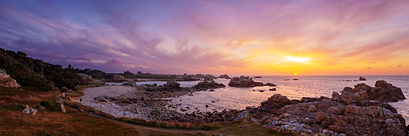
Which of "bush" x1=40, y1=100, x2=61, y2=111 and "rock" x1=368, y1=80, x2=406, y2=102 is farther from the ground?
"bush" x1=40, y1=100, x2=61, y2=111

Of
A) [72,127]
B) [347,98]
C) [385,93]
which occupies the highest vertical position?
[347,98]

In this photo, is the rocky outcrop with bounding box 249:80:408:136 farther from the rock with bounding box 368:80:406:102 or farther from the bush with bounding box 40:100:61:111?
the rock with bounding box 368:80:406:102

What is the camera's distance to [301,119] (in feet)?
61.5

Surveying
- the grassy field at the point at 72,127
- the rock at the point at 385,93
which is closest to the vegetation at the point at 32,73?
the grassy field at the point at 72,127

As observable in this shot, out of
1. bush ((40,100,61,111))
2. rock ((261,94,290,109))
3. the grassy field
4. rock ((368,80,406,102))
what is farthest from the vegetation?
rock ((368,80,406,102))

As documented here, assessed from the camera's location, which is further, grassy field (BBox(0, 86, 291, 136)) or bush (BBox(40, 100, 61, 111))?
bush (BBox(40, 100, 61, 111))

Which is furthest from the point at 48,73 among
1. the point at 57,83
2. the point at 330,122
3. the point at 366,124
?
the point at 366,124

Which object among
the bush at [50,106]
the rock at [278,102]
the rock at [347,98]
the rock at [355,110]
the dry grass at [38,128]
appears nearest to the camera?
the dry grass at [38,128]

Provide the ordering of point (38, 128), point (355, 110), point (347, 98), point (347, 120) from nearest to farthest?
point (38, 128) → point (347, 120) → point (355, 110) → point (347, 98)

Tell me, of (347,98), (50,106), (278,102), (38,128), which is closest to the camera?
(38,128)

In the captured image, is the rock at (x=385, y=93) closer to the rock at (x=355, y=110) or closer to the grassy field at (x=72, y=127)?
the rock at (x=355, y=110)

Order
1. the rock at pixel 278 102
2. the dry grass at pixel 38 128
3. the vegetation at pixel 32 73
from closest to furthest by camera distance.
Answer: the dry grass at pixel 38 128, the vegetation at pixel 32 73, the rock at pixel 278 102

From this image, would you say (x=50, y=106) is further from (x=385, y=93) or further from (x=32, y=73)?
(x=385, y=93)

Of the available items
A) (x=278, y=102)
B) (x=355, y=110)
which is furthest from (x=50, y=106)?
(x=278, y=102)
